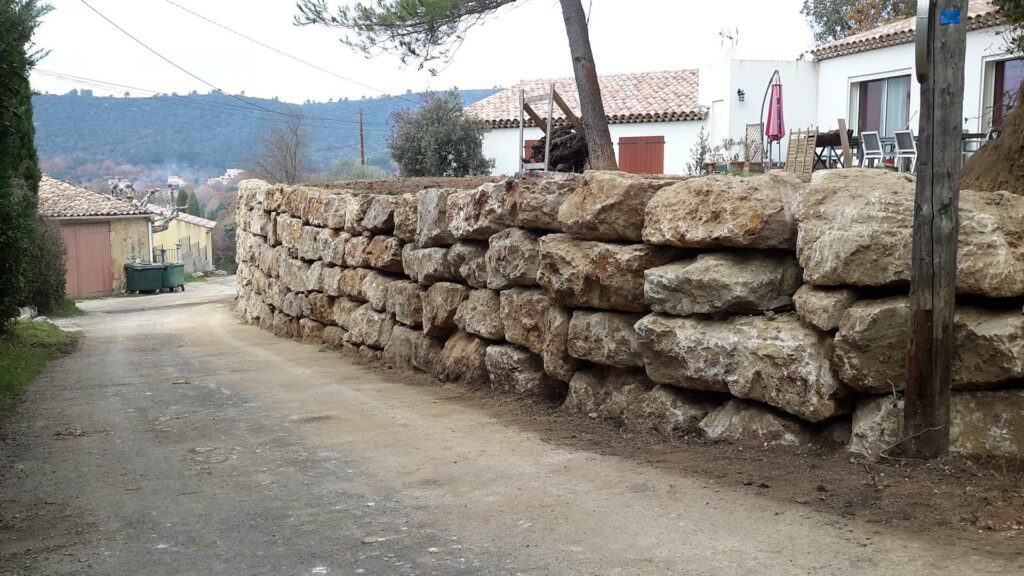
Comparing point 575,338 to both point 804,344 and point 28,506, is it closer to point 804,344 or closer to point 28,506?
point 804,344

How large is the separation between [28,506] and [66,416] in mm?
3346

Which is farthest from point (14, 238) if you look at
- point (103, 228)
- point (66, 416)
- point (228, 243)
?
point (228, 243)

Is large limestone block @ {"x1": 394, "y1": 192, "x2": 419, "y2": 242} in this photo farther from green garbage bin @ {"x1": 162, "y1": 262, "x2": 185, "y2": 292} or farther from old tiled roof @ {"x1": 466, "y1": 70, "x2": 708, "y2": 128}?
green garbage bin @ {"x1": 162, "y1": 262, "x2": 185, "y2": 292}

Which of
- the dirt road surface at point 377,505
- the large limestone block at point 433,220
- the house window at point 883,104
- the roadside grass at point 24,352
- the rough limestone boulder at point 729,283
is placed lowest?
the roadside grass at point 24,352

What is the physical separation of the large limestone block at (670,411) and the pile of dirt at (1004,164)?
2.44 meters

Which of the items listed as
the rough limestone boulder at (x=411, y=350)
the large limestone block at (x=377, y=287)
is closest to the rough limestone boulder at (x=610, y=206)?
the rough limestone boulder at (x=411, y=350)

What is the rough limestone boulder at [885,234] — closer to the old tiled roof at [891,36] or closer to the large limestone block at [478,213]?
the large limestone block at [478,213]

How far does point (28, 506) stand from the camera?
219 inches

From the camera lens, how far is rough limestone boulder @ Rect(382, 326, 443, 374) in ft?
33.0

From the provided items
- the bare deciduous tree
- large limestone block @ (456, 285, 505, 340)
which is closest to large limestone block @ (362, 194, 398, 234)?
large limestone block @ (456, 285, 505, 340)

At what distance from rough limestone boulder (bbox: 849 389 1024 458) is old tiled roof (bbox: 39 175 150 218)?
3644 centimetres

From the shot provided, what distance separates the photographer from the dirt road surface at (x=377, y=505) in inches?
171

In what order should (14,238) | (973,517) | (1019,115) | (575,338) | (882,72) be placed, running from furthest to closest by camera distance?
(882,72)
(14,238)
(575,338)
(1019,115)
(973,517)

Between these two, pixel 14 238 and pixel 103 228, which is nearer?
→ pixel 14 238
